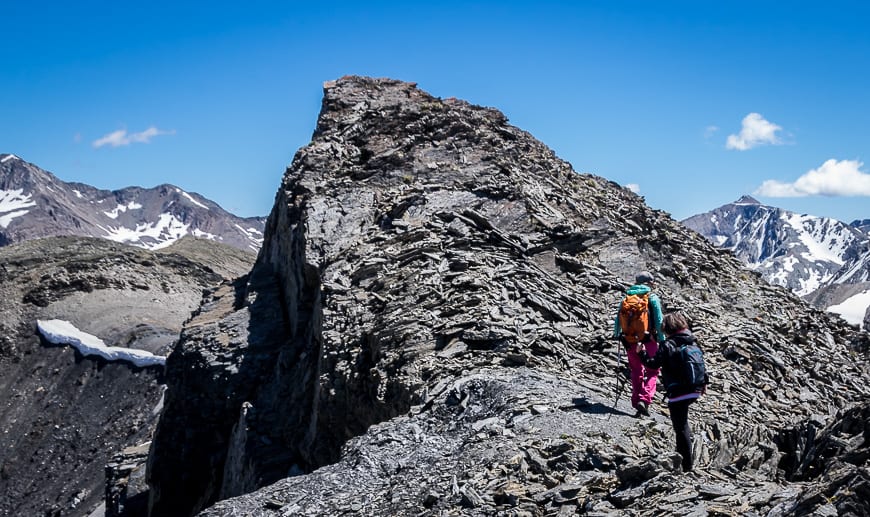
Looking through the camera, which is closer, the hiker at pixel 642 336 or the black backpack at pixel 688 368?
the black backpack at pixel 688 368

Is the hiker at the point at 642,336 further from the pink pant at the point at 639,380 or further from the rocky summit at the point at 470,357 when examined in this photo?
the rocky summit at the point at 470,357

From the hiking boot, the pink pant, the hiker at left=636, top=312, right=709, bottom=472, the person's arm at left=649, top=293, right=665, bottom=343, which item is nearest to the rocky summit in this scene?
the hiking boot

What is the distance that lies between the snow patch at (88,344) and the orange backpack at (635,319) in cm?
4504

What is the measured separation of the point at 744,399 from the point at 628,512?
8542 mm

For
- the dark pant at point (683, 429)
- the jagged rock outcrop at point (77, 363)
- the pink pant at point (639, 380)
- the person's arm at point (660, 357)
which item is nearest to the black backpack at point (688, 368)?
the person's arm at point (660, 357)

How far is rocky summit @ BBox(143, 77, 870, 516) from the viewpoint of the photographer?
11.7m

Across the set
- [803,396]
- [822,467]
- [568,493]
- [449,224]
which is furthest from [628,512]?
[449,224]

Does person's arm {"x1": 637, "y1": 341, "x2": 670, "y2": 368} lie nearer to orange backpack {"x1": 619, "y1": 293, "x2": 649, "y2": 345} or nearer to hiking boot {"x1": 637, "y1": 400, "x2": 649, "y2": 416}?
orange backpack {"x1": 619, "y1": 293, "x2": 649, "y2": 345}

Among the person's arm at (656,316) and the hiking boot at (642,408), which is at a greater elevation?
the person's arm at (656,316)

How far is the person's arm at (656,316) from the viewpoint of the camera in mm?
14242

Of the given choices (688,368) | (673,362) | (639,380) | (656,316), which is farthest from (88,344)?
(688,368)

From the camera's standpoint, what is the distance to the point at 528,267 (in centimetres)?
2158

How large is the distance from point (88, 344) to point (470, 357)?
49798mm

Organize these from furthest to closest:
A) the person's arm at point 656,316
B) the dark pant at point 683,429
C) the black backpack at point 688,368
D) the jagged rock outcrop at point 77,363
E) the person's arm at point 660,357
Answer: the jagged rock outcrop at point 77,363, the person's arm at point 656,316, the person's arm at point 660,357, the black backpack at point 688,368, the dark pant at point 683,429
